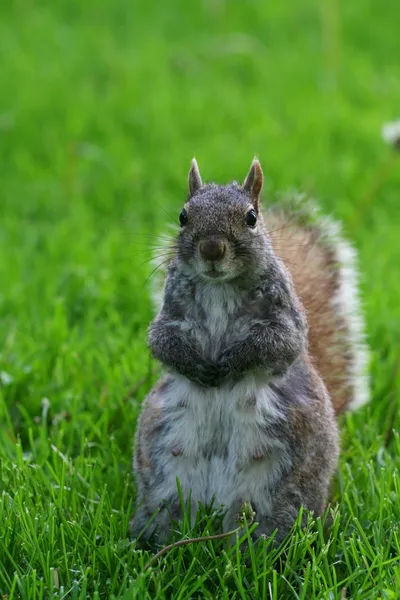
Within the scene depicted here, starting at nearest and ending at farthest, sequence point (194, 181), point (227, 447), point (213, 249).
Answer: point (213, 249), point (227, 447), point (194, 181)

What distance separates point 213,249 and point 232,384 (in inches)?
11.3

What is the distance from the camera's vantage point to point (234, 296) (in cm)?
212

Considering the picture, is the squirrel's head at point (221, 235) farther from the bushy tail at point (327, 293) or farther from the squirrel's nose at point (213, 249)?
the bushy tail at point (327, 293)

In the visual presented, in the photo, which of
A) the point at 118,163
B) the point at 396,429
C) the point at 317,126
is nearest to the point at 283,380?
the point at 396,429

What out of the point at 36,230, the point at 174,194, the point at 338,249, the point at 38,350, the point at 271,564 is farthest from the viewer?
the point at 174,194

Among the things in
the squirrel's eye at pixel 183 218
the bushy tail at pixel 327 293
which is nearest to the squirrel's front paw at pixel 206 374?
the squirrel's eye at pixel 183 218

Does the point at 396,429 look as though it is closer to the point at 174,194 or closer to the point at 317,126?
the point at 174,194

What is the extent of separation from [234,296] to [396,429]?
0.93 m

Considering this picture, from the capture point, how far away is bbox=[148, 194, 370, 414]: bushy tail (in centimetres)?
260

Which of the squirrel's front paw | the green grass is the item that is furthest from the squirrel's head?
the green grass

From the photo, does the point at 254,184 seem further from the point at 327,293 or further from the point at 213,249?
the point at 327,293

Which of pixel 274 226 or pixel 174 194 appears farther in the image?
pixel 174 194

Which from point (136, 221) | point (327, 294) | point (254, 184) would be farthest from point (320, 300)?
point (136, 221)

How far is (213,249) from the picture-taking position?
6.62ft
